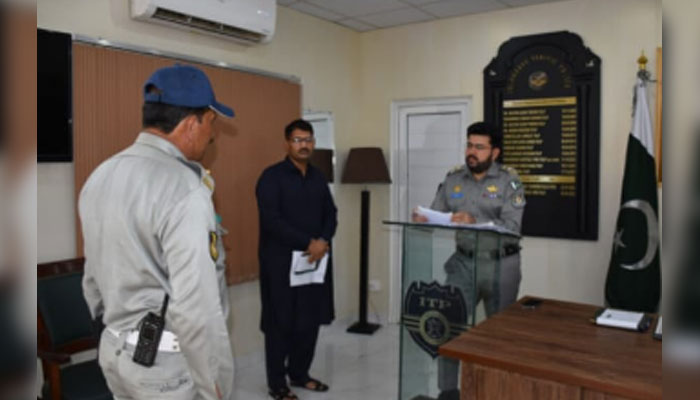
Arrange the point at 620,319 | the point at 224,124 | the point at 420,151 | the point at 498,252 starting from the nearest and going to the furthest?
the point at 620,319
the point at 498,252
the point at 224,124
the point at 420,151

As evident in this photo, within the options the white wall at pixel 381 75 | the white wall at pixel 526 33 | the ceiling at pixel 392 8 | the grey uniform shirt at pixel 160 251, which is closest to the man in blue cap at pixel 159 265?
the grey uniform shirt at pixel 160 251

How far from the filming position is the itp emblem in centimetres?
260

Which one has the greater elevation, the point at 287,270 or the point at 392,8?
the point at 392,8

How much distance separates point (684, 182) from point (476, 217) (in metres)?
3.14

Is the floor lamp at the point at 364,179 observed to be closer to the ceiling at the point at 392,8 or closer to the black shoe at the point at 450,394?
the ceiling at the point at 392,8

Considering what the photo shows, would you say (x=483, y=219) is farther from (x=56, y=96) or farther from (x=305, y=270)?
(x=56, y=96)

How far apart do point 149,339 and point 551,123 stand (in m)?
3.62

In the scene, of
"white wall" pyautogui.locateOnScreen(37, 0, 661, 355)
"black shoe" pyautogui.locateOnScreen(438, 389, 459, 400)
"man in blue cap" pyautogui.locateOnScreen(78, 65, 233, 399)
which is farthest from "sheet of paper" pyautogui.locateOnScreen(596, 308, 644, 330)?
"white wall" pyautogui.locateOnScreen(37, 0, 661, 355)

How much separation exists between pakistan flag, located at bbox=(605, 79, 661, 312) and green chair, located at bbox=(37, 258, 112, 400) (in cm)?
323

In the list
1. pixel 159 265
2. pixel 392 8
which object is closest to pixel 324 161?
pixel 392 8

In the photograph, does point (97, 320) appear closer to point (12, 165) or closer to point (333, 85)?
point (12, 165)

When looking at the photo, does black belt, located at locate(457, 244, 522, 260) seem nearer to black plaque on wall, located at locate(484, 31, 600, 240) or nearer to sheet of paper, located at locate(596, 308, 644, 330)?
sheet of paper, located at locate(596, 308, 644, 330)

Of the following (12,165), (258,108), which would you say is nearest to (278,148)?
(258,108)

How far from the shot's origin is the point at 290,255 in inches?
137
